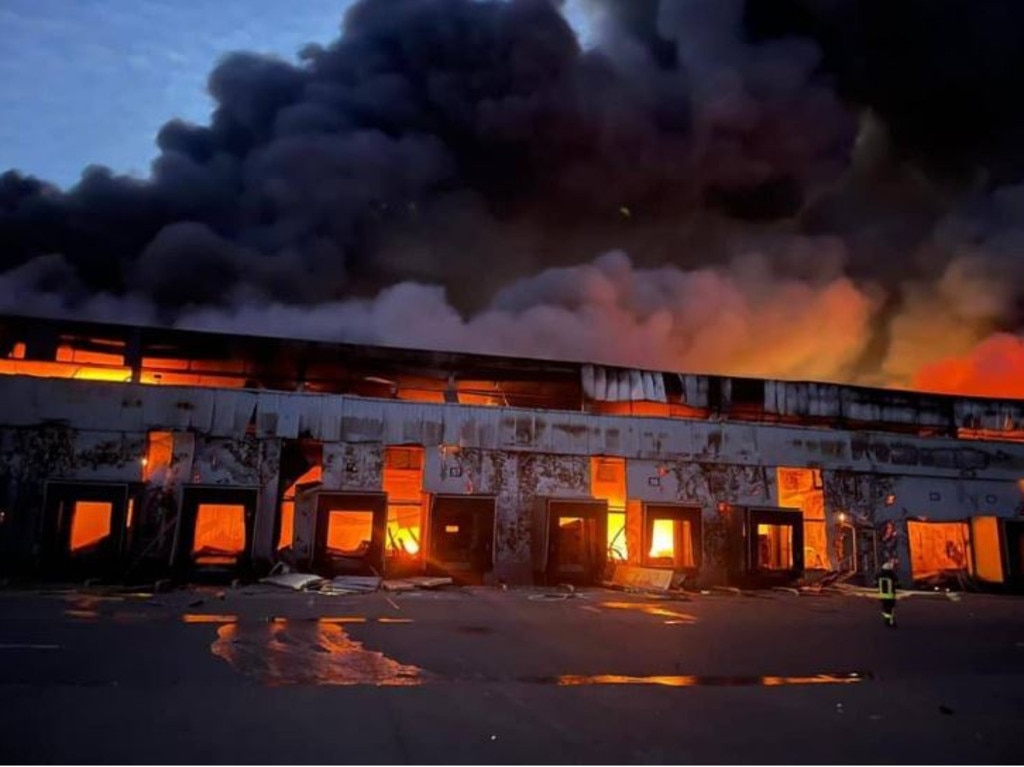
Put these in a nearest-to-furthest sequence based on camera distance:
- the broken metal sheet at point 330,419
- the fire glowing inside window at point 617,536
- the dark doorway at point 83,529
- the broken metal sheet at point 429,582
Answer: the dark doorway at point 83,529 < the broken metal sheet at point 429,582 < the broken metal sheet at point 330,419 < the fire glowing inside window at point 617,536

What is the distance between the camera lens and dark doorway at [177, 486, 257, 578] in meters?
20.6

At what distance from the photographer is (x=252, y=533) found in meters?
21.2

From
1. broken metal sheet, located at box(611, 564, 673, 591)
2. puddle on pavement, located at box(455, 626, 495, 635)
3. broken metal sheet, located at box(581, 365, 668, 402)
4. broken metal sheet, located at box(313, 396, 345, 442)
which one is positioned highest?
broken metal sheet, located at box(581, 365, 668, 402)

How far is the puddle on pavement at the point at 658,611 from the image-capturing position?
48.3 feet

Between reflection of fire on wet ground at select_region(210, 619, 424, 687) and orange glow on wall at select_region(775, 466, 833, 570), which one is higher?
orange glow on wall at select_region(775, 466, 833, 570)

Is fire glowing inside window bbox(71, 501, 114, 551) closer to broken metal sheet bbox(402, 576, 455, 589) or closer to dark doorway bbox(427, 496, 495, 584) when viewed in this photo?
broken metal sheet bbox(402, 576, 455, 589)

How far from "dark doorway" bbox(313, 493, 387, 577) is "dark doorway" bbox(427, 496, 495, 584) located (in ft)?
5.50

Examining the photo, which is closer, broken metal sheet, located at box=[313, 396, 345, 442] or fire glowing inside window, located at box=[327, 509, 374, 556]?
fire glowing inside window, located at box=[327, 509, 374, 556]

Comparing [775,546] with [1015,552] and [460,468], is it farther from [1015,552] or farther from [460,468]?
[460,468]

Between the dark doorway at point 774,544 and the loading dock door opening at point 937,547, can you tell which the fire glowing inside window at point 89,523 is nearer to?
the dark doorway at point 774,544

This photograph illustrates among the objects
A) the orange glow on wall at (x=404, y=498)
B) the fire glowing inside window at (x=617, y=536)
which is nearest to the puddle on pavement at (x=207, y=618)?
the orange glow on wall at (x=404, y=498)

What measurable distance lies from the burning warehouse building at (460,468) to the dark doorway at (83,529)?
55 mm

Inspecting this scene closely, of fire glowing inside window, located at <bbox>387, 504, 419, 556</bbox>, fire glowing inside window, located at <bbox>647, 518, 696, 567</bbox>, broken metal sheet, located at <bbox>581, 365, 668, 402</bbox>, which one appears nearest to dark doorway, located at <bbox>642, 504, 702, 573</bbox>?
fire glowing inside window, located at <bbox>647, 518, 696, 567</bbox>

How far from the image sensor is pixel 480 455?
24594 mm
